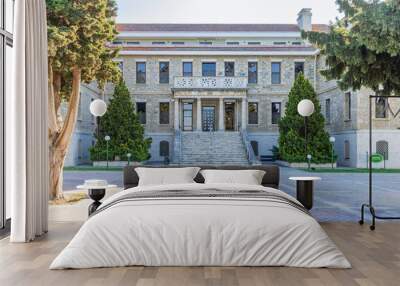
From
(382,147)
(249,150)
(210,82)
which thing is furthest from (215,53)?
(382,147)

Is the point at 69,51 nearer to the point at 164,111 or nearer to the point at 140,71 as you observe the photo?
the point at 140,71

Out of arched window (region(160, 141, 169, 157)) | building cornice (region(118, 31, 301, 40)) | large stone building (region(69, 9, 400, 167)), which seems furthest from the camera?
building cornice (region(118, 31, 301, 40))

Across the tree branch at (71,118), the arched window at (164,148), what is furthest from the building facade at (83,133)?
the tree branch at (71,118)

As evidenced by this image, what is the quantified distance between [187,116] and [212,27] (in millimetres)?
5844

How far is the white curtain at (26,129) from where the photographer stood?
15.8 ft

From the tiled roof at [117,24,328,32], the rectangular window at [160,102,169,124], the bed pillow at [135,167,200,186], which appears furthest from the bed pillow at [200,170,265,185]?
the tiled roof at [117,24,328,32]

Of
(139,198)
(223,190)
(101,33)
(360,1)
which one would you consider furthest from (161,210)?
(101,33)

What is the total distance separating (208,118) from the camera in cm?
2128

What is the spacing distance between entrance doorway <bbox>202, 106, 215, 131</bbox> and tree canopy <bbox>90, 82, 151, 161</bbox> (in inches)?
168

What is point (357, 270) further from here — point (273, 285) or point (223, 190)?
point (223, 190)

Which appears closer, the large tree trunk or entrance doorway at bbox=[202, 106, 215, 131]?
the large tree trunk

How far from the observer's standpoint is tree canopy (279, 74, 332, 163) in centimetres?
1698

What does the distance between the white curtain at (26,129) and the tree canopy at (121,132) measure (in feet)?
38.2

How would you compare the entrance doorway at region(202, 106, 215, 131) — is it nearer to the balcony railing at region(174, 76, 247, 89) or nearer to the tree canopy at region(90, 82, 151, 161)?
the balcony railing at region(174, 76, 247, 89)
